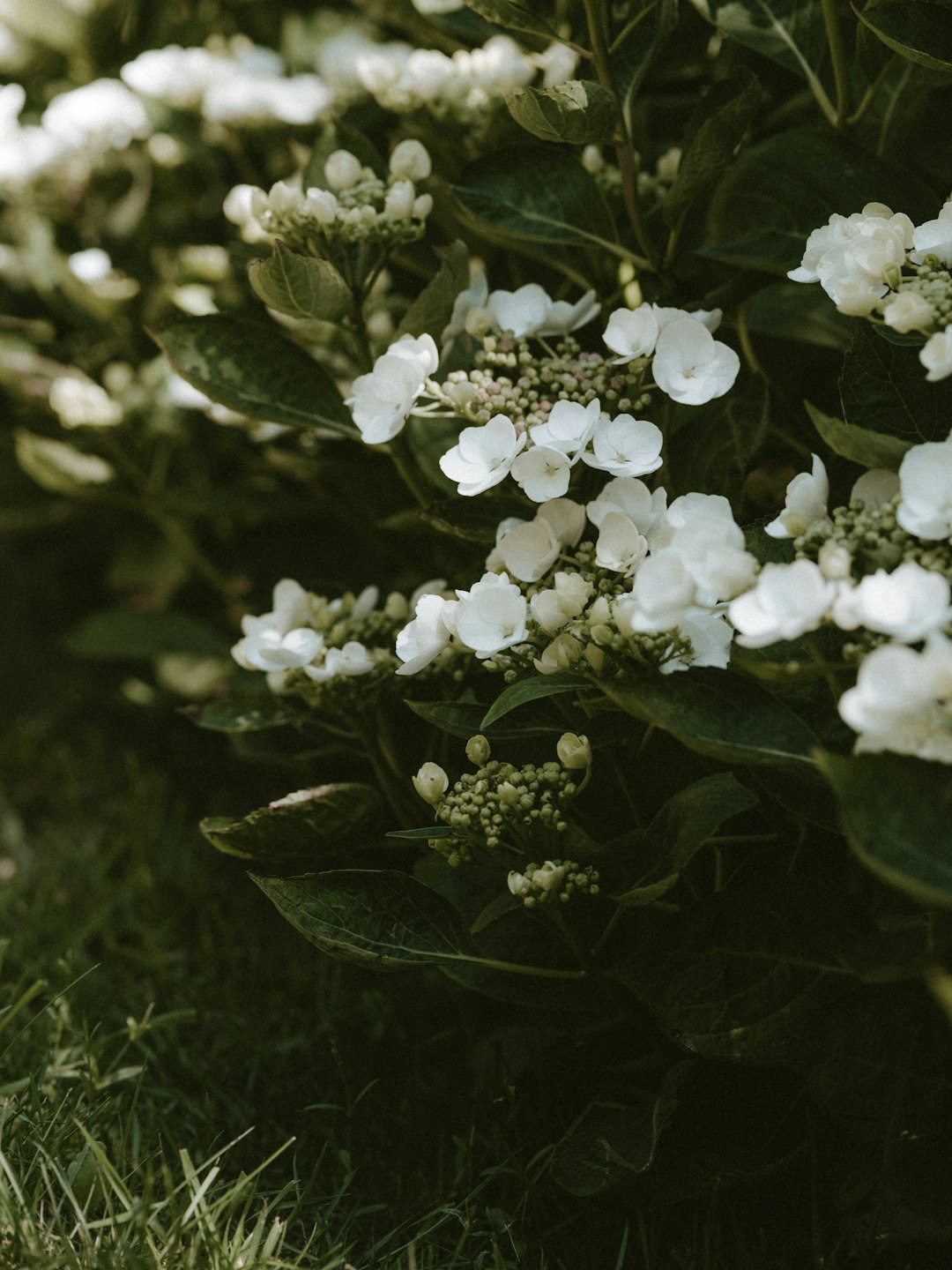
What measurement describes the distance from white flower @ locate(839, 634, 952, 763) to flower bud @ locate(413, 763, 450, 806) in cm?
42

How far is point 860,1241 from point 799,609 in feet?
2.21

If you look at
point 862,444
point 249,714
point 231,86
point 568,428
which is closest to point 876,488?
point 862,444

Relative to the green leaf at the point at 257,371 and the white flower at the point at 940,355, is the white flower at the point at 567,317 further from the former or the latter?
the white flower at the point at 940,355

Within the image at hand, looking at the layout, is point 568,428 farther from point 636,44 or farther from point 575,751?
point 636,44

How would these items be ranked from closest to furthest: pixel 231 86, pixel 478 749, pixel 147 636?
pixel 478 749 < pixel 231 86 < pixel 147 636

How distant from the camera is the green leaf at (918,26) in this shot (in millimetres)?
1151

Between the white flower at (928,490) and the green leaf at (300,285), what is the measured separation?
658 millimetres

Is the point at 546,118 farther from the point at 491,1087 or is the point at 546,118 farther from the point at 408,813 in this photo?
the point at 491,1087

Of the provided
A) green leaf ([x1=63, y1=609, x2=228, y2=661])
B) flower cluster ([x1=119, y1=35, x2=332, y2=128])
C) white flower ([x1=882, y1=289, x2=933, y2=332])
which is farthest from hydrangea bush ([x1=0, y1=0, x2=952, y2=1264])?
green leaf ([x1=63, y1=609, x2=228, y2=661])

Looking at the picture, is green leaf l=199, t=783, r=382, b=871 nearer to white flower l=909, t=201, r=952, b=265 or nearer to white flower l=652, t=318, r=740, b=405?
white flower l=652, t=318, r=740, b=405

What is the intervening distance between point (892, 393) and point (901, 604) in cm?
35

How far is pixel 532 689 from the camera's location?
102 cm

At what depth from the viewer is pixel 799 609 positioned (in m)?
0.85

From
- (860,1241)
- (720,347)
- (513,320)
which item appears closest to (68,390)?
(513,320)
